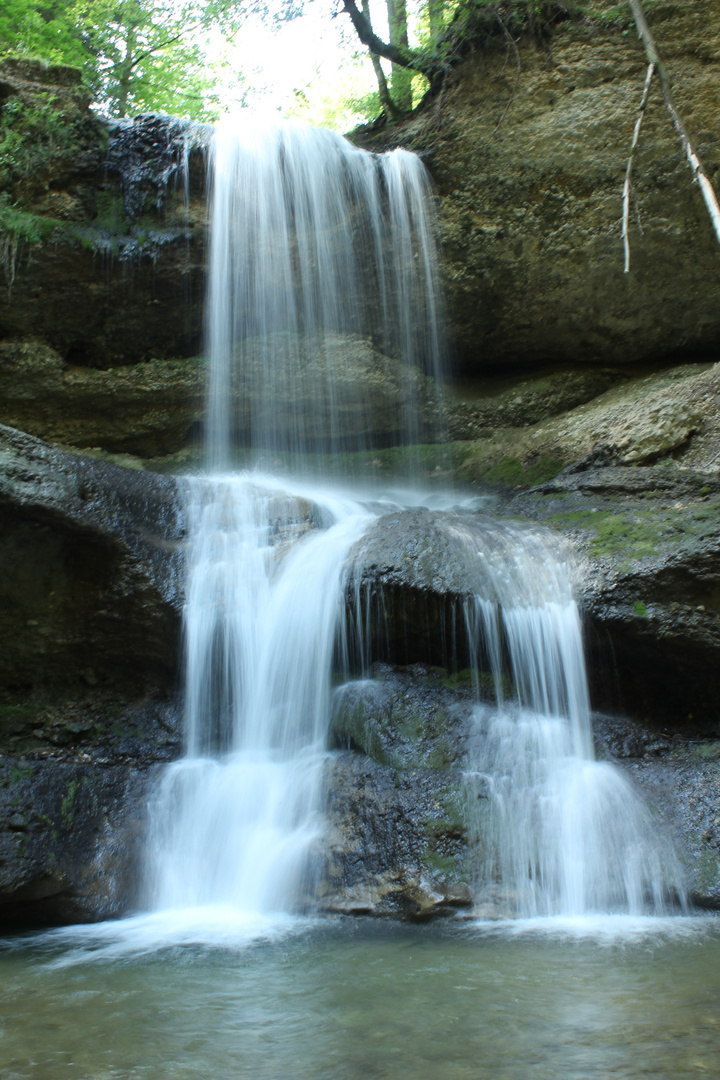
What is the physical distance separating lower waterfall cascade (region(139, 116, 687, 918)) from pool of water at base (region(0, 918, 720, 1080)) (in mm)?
→ 446

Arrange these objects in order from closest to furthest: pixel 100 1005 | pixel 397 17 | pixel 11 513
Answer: pixel 100 1005 < pixel 11 513 < pixel 397 17

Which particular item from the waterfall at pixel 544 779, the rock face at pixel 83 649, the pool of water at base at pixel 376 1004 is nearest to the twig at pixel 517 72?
the waterfall at pixel 544 779

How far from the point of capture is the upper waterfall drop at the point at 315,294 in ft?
27.5

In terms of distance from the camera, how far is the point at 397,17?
11.9 meters

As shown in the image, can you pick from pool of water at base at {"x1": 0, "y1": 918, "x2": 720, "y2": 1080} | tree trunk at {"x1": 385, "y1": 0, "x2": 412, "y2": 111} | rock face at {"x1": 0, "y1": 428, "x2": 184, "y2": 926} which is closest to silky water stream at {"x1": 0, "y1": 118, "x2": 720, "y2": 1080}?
pool of water at base at {"x1": 0, "y1": 918, "x2": 720, "y2": 1080}

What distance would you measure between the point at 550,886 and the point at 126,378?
22.6ft

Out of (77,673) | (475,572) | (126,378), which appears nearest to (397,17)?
(126,378)

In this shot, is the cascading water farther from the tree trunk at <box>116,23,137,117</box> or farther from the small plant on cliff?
the tree trunk at <box>116,23,137,117</box>

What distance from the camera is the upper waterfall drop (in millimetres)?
8383

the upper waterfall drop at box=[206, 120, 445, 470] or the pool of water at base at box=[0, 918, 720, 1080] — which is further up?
the upper waterfall drop at box=[206, 120, 445, 470]

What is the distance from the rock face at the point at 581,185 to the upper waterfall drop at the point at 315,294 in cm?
56

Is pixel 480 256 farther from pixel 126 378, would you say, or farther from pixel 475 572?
pixel 475 572

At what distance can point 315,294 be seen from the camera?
8.63 metres

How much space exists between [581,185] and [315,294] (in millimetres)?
3257
